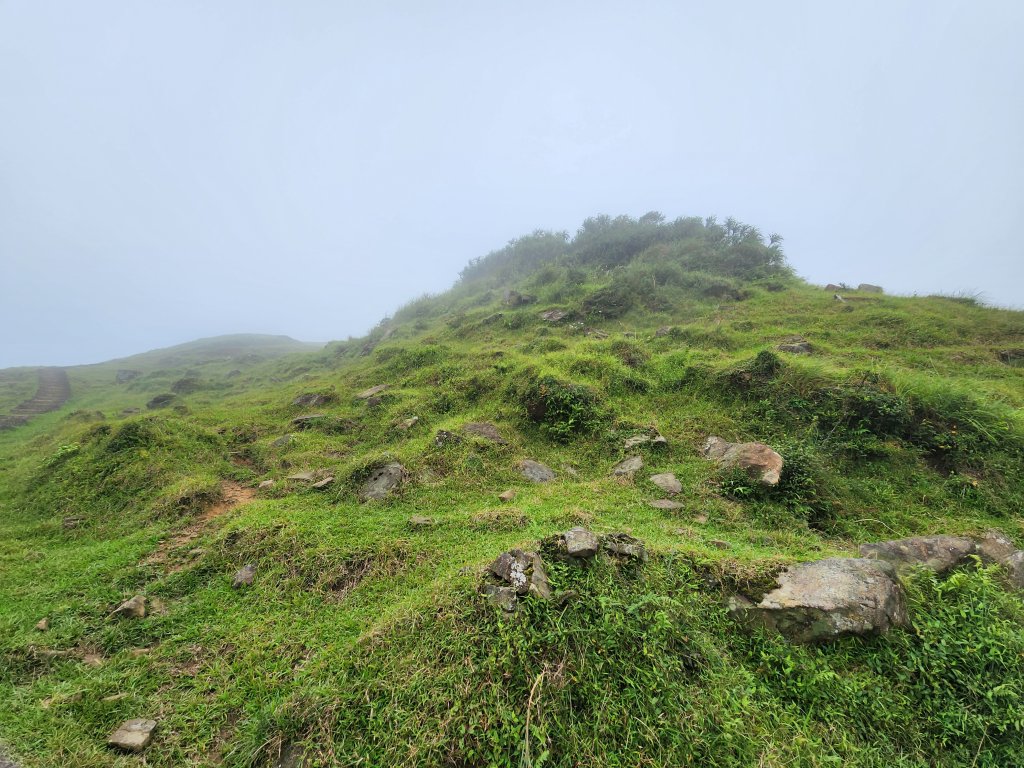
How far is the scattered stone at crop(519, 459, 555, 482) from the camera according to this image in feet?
24.7

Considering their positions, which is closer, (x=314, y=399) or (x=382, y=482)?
(x=382, y=482)

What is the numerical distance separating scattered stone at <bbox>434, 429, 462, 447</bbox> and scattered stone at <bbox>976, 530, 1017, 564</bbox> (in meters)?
8.05

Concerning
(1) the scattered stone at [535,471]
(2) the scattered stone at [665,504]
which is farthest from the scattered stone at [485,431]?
(2) the scattered stone at [665,504]

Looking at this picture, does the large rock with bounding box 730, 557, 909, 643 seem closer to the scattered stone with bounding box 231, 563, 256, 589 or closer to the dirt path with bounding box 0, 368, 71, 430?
the scattered stone with bounding box 231, 563, 256, 589

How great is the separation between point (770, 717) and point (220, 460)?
11586 millimetres

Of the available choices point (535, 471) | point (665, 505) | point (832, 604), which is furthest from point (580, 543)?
point (535, 471)

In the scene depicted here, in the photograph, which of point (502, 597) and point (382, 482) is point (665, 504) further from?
point (382, 482)

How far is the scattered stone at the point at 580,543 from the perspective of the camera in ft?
13.3

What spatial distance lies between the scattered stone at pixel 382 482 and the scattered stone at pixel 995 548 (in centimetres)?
837

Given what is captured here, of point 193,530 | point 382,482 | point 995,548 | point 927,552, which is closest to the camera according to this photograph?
point 927,552

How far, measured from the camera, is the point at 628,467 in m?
7.46

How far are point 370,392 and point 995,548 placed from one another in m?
14.2

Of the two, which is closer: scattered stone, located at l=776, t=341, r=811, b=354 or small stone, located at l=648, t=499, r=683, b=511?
small stone, located at l=648, t=499, r=683, b=511

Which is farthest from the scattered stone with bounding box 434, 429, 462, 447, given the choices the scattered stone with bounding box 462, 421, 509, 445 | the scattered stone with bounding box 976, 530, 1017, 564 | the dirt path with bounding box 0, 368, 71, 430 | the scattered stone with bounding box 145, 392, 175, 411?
the dirt path with bounding box 0, 368, 71, 430
